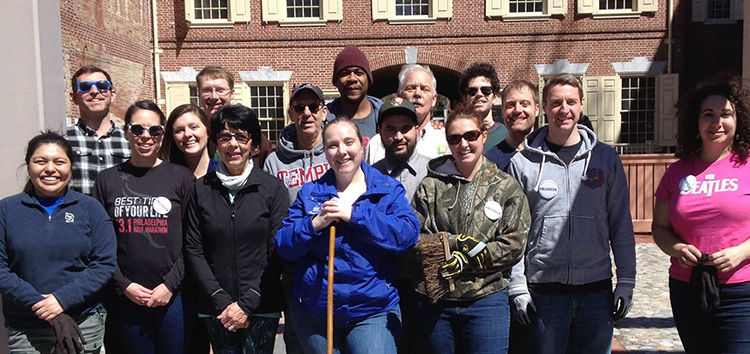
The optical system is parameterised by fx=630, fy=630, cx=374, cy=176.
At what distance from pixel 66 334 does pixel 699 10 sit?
17100 mm

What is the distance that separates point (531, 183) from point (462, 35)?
44.6ft

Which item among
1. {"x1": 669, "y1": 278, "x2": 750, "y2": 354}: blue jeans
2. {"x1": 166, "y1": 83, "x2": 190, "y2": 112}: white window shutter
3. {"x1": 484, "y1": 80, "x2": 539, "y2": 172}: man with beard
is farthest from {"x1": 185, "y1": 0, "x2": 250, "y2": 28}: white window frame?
{"x1": 669, "y1": 278, "x2": 750, "y2": 354}: blue jeans

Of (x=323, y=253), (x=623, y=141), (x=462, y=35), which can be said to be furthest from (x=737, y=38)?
(x=323, y=253)

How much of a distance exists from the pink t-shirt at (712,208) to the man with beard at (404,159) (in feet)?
4.35

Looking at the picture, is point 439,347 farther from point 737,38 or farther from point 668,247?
point 737,38

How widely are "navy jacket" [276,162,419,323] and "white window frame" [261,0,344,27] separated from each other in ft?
45.1

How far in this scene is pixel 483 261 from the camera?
2959mm

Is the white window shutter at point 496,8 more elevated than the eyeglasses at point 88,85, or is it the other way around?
the white window shutter at point 496,8

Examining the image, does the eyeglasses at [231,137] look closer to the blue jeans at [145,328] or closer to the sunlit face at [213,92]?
the blue jeans at [145,328]

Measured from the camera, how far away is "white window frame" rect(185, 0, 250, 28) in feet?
53.0

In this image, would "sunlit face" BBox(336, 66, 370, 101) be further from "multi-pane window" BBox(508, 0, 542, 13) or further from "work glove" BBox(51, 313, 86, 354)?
"multi-pane window" BBox(508, 0, 542, 13)

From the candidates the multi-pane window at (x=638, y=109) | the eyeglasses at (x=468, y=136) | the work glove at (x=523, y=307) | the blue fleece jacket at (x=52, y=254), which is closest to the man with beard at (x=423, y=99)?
the eyeglasses at (x=468, y=136)

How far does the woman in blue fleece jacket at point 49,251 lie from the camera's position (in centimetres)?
315

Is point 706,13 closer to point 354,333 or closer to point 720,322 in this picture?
point 720,322
